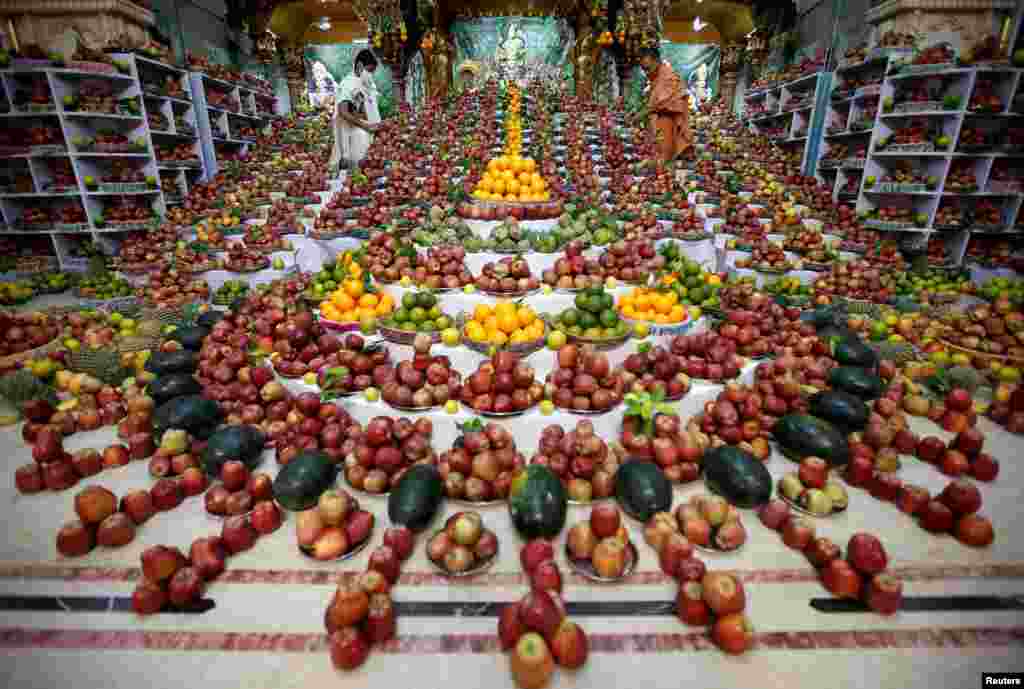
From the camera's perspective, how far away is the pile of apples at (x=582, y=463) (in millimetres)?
2395

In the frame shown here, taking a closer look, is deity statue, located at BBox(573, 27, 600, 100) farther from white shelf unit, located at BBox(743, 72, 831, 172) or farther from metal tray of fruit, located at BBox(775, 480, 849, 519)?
metal tray of fruit, located at BBox(775, 480, 849, 519)

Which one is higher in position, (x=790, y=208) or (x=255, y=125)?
(x=255, y=125)

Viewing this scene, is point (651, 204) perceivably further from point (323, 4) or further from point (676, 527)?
point (323, 4)

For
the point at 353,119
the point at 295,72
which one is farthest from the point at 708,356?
the point at 295,72

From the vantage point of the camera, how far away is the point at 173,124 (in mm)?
9914

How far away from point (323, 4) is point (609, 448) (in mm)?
20683

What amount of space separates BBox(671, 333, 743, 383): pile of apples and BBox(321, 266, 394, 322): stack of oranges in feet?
7.00

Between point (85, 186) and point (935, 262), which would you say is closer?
point (935, 262)

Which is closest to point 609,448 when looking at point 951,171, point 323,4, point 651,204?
point 651,204

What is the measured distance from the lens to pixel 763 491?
2293 millimetres

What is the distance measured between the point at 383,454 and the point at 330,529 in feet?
1.45

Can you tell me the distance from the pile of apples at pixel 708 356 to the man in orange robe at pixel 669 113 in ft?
22.2

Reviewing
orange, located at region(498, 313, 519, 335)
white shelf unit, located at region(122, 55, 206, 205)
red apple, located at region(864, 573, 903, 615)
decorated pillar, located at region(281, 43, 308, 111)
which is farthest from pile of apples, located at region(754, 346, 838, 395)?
decorated pillar, located at region(281, 43, 308, 111)

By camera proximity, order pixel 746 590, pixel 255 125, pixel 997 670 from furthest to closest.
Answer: pixel 255 125 → pixel 746 590 → pixel 997 670
